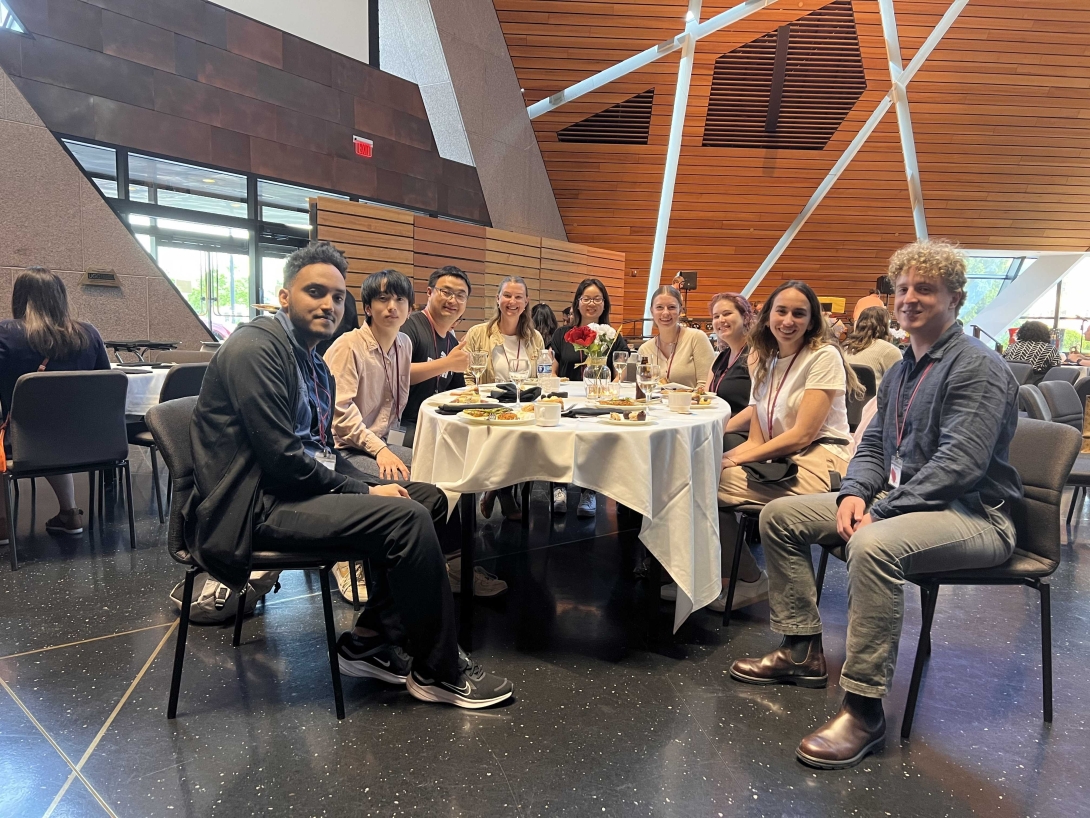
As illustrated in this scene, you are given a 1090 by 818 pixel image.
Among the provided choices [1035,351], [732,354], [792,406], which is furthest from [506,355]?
[1035,351]

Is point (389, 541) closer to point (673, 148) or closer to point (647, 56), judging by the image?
point (647, 56)

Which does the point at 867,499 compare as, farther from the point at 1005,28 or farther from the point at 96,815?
the point at 1005,28

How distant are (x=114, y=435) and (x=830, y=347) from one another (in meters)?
3.23

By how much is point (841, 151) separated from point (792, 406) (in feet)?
32.8

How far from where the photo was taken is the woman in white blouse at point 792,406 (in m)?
2.44

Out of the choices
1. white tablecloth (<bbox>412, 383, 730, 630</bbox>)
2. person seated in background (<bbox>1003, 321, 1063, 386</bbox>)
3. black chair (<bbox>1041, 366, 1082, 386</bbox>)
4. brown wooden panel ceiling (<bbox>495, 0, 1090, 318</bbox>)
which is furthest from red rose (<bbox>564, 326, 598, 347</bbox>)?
brown wooden panel ceiling (<bbox>495, 0, 1090, 318</bbox>)

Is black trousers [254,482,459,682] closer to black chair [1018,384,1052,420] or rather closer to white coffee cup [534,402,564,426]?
white coffee cup [534,402,564,426]

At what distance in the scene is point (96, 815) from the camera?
1465mm

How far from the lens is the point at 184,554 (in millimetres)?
1840

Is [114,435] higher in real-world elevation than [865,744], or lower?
higher

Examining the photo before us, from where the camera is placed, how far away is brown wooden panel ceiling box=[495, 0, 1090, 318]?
29.6 ft

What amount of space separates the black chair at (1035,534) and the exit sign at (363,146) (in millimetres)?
7518

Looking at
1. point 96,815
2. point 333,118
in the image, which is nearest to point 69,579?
point 96,815

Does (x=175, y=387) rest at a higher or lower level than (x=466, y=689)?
higher
